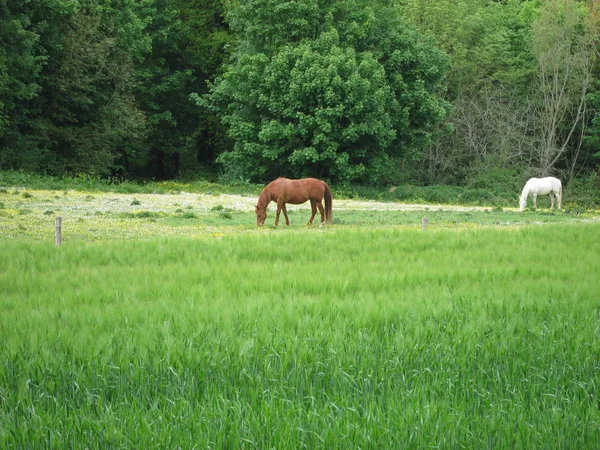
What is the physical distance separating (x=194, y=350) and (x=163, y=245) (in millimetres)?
7960

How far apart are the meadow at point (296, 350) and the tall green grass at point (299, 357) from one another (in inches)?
0.9

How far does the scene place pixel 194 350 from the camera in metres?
6.49

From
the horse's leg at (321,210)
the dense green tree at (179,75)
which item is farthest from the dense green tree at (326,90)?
the horse's leg at (321,210)

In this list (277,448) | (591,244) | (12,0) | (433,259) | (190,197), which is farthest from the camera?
(12,0)

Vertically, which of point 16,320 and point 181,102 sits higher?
point 181,102

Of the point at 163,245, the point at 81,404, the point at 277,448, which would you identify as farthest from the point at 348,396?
the point at 163,245

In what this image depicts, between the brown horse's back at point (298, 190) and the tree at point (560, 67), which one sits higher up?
the tree at point (560, 67)

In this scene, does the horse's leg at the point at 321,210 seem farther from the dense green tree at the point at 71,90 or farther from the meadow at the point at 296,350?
the dense green tree at the point at 71,90

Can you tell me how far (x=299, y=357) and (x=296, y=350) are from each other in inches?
10.7

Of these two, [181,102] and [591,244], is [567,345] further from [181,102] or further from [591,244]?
[181,102]

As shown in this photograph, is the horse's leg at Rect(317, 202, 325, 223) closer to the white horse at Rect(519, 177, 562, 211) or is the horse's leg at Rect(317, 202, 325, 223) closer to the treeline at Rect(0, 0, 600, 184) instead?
the treeline at Rect(0, 0, 600, 184)

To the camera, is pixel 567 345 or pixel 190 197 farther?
pixel 190 197

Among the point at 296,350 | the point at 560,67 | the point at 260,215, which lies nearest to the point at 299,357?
the point at 296,350

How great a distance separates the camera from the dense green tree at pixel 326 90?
129 feet
